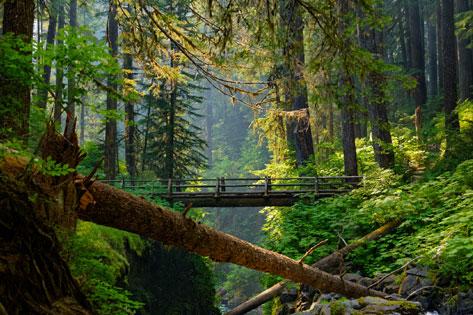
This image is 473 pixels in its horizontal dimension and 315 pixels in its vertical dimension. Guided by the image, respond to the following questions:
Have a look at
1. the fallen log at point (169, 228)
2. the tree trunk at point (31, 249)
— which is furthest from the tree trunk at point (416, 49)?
the tree trunk at point (31, 249)

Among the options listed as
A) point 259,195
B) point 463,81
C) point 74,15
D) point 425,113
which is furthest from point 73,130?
point 74,15

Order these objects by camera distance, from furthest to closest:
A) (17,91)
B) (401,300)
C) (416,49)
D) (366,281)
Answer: (416,49) → (366,281) → (401,300) → (17,91)

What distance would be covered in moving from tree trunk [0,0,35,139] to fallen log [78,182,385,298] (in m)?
0.93

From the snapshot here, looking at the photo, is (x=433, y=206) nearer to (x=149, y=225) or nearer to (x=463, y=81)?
(x=149, y=225)

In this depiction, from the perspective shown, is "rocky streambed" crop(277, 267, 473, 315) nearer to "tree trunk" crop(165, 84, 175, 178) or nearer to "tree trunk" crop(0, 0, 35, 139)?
"tree trunk" crop(0, 0, 35, 139)

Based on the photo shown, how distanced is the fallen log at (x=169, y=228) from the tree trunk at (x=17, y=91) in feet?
3.05

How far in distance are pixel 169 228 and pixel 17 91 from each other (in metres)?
2.06

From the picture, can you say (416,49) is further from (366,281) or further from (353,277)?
(366,281)

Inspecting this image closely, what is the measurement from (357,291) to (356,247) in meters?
2.36

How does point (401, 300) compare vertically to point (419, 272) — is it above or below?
below

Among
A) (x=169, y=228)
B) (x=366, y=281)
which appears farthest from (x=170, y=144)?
(x=169, y=228)

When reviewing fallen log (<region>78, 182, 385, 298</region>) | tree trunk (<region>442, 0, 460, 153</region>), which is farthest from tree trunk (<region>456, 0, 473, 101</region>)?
fallen log (<region>78, 182, 385, 298</region>)

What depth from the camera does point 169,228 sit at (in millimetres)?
4730

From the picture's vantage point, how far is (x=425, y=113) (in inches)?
976
